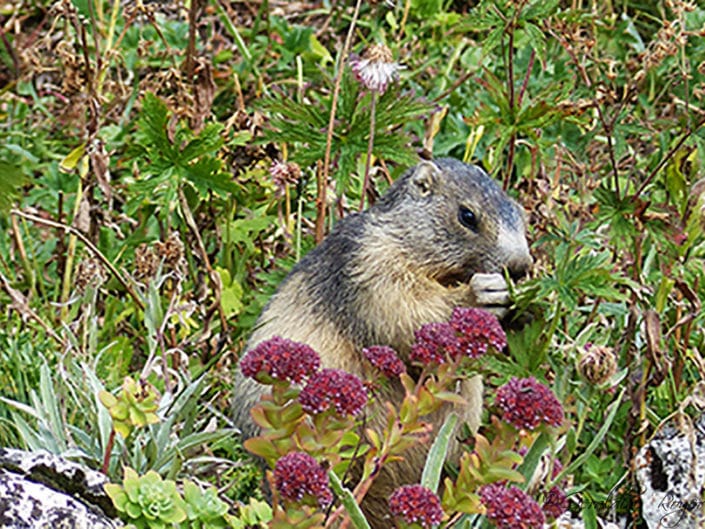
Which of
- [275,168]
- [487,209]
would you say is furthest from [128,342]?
[487,209]

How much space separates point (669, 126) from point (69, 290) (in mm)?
2350

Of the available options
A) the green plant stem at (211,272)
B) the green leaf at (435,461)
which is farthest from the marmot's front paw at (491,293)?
the green plant stem at (211,272)

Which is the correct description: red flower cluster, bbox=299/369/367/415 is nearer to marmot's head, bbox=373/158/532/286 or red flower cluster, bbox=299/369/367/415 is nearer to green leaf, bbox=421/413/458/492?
green leaf, bbox=421/413/458/492

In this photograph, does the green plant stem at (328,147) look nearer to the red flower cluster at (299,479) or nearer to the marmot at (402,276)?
the marmot at (402,276)

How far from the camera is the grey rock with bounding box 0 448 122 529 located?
2.83m

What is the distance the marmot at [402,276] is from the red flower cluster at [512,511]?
3.41 feet

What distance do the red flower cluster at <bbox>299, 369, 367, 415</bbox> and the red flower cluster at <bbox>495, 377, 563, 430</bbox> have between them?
290 mm

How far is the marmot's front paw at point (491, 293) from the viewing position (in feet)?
11.0

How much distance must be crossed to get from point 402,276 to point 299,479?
4.34 feet

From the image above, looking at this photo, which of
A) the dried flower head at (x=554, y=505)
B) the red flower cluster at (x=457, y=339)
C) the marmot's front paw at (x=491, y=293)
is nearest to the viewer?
the red flower cluster at (x=457, y=339)

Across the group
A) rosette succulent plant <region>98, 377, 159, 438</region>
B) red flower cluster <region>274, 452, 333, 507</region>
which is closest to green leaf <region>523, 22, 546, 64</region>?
rosette succulent plant <region>98, 377, 159, 438</region>

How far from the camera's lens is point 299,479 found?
2.25m

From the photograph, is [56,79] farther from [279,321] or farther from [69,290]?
[279,321]

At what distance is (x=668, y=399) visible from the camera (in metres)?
3.96
